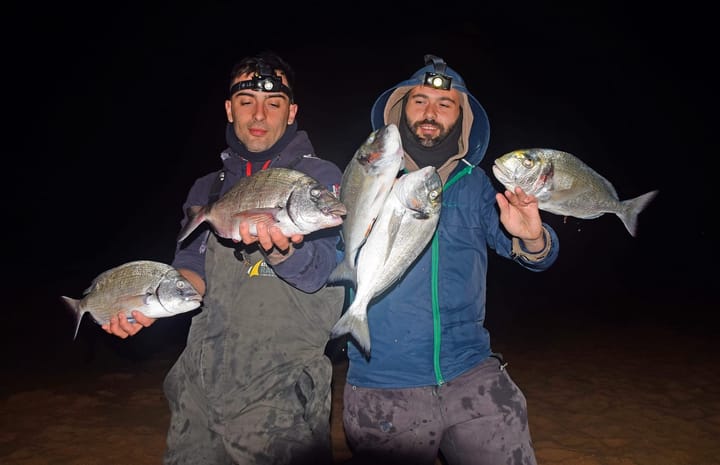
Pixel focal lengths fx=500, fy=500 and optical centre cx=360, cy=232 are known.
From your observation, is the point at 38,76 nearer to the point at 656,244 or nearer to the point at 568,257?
the point at 568,257

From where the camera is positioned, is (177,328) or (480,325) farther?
(177,328)

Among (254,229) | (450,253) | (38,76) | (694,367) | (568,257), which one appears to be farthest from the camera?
(38,76)

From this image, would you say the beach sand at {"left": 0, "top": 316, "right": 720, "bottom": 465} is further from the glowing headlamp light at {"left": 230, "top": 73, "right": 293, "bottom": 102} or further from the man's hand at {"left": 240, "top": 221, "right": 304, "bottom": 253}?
the glowing headlamp light at {"left": 230, "top": 73, "right": 293, "bottom": 102}

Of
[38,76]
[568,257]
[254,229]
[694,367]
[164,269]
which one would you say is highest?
[38,76]

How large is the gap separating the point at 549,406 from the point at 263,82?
18.2 feet

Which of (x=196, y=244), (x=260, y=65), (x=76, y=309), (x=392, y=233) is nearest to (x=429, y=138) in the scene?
(x=392, y=233)

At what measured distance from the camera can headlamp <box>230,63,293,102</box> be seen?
3148 mm

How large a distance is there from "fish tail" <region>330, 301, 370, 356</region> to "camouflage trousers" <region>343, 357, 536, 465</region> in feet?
2.15

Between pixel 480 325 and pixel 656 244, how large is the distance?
2490cm

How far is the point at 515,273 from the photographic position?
59.7 feet

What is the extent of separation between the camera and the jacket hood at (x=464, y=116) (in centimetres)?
339

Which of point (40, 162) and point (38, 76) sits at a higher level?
point (38, 76)

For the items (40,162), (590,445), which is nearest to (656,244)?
(590,445)

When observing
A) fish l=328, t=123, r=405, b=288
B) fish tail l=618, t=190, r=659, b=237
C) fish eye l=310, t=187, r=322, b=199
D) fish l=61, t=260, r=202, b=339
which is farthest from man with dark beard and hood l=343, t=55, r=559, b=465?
fish l=61, t=260, r=202, b=339
